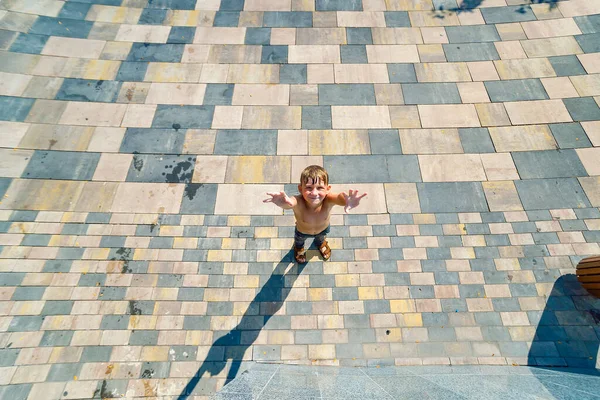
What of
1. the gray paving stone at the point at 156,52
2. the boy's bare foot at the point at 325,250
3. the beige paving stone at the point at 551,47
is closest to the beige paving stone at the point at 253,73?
the gray paving stone at the point at 156,52

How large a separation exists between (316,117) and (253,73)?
83.9 inches

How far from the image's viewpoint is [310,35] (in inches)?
337

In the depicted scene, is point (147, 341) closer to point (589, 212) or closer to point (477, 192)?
point (477, 192)

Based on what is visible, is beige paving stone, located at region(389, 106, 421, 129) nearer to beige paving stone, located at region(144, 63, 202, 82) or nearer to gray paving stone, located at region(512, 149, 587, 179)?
gray paving stone, located at region(512, 149, 587, 179)

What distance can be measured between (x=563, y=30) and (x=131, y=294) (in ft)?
39.9

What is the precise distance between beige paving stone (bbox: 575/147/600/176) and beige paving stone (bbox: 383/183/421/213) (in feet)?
12.1

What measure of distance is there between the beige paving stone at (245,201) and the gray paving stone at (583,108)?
704 centimetres

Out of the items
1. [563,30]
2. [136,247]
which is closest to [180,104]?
[136,247]

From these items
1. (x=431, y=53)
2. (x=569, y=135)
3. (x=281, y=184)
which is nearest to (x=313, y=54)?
(x=431, y=53)

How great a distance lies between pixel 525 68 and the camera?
25.8 feet

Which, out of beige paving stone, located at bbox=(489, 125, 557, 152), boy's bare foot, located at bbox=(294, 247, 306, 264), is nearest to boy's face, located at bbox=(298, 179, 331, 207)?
boy's bare foot, located at bbox=(294, 247, 306, 264)

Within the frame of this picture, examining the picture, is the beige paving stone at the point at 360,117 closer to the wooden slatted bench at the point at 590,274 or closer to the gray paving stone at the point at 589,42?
the wooden slatted bench at the point at 590,274

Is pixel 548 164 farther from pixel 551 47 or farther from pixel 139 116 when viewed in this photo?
pixel 139 116

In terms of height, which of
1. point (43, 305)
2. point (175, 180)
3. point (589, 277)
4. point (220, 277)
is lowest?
point (43, 305)
